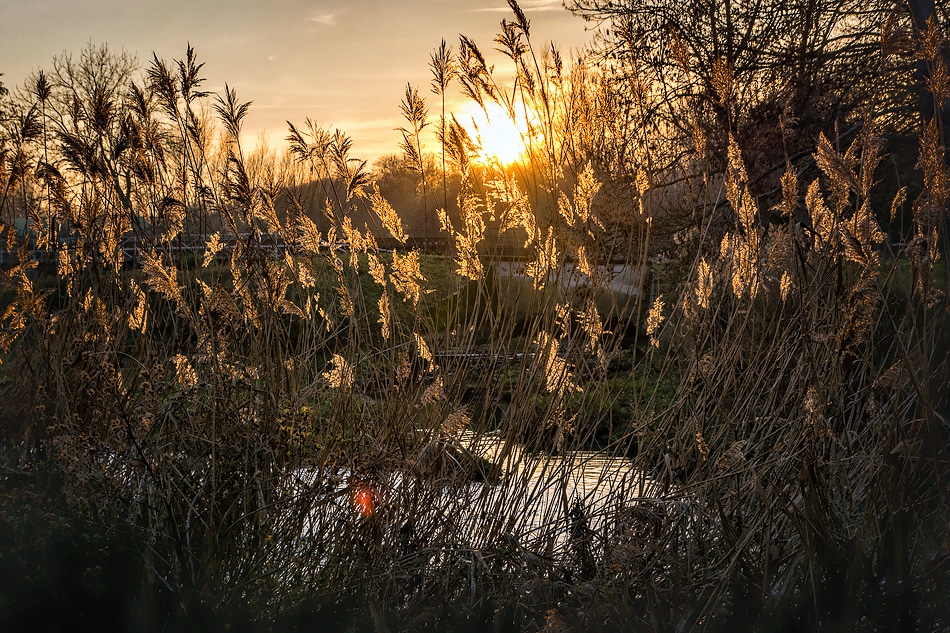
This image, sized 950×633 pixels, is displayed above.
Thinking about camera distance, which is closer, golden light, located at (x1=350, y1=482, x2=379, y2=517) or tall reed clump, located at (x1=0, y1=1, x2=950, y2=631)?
tall reed clump, located at (x1=0, y1=1, x2=950, y2=631)

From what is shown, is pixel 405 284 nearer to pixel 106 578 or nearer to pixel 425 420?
pixel 425 420

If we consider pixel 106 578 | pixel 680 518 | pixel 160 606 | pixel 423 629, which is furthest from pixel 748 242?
pixel 106 578

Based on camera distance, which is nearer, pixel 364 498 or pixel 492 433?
pixel 364 498

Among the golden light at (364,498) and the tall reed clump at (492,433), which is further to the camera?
the golden light at (364,498)

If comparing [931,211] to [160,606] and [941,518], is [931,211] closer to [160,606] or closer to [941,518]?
[941,518]

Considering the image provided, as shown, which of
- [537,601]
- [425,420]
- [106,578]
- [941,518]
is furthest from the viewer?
[425,420]

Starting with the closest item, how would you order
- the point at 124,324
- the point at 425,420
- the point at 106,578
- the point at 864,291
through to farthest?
the point at 864,291, the point at 106,578, the point at 425,420, the point at 124,324

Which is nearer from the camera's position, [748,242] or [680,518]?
[680,518]

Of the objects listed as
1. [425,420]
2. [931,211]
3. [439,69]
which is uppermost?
[439,69]

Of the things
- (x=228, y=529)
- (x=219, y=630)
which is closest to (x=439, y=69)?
(x=228, y=529)

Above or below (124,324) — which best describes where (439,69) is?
above

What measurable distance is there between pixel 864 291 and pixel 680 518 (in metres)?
0.82

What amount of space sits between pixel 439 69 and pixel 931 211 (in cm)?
171

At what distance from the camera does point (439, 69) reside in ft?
9.99
